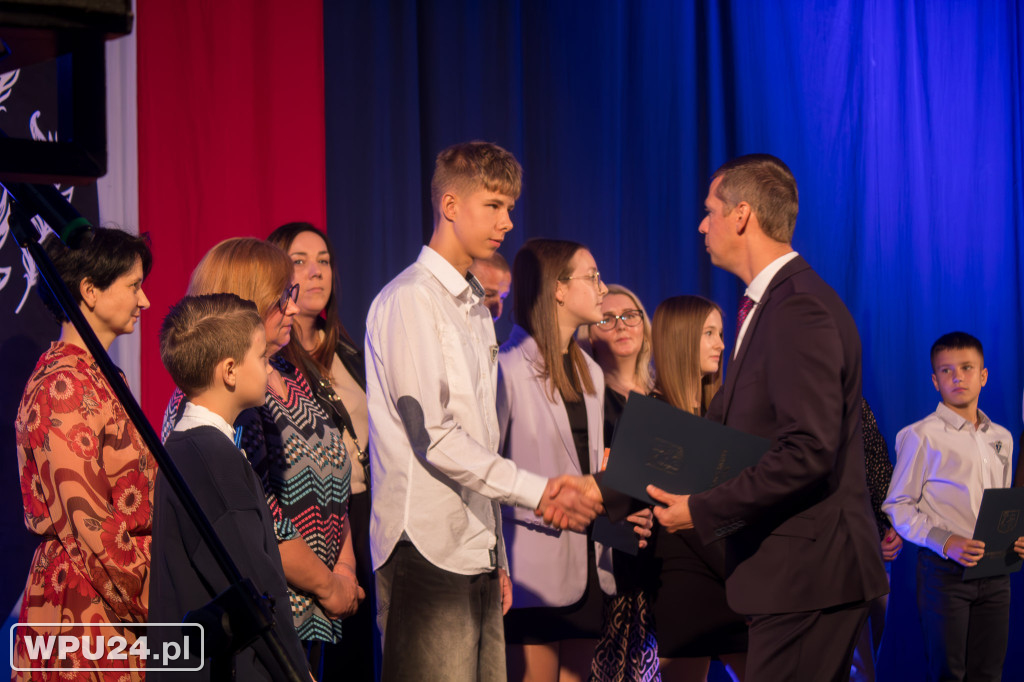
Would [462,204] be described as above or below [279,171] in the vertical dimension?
below

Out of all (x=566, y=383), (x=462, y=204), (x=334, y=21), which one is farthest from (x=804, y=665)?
(x=334, y=21)

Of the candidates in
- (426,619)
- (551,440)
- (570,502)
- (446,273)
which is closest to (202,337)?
(446,273)

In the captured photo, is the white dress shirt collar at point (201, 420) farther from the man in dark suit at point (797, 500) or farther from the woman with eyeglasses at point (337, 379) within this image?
the man in dark suit at point (797, 500)

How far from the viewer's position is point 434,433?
200cm

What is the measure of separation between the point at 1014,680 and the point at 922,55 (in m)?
3.37

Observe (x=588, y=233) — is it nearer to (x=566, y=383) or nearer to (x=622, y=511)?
(x=566, y=383)

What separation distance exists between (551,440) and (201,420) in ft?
4.08

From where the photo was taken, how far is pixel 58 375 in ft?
5.89

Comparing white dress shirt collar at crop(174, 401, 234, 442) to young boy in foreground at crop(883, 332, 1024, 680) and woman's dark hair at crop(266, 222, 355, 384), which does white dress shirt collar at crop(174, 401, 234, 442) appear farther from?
young boy in foreground at crop(883, 332, 1024, 680)

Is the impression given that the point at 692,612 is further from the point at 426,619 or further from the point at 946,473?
the point at 946,473

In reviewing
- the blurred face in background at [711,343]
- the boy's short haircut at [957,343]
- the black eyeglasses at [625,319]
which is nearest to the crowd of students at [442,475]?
the black eyeglasses at [625,319]

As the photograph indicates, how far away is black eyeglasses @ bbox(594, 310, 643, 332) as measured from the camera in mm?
3342

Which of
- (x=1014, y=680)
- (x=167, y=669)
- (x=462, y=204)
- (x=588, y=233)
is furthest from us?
(x=1014, y=680)

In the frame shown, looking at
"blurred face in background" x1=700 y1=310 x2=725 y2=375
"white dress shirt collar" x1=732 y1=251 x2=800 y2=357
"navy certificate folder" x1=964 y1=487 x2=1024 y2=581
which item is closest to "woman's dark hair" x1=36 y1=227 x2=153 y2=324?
"white dress shirt collar" x1=732 y1=251 x2=800 y2=357
